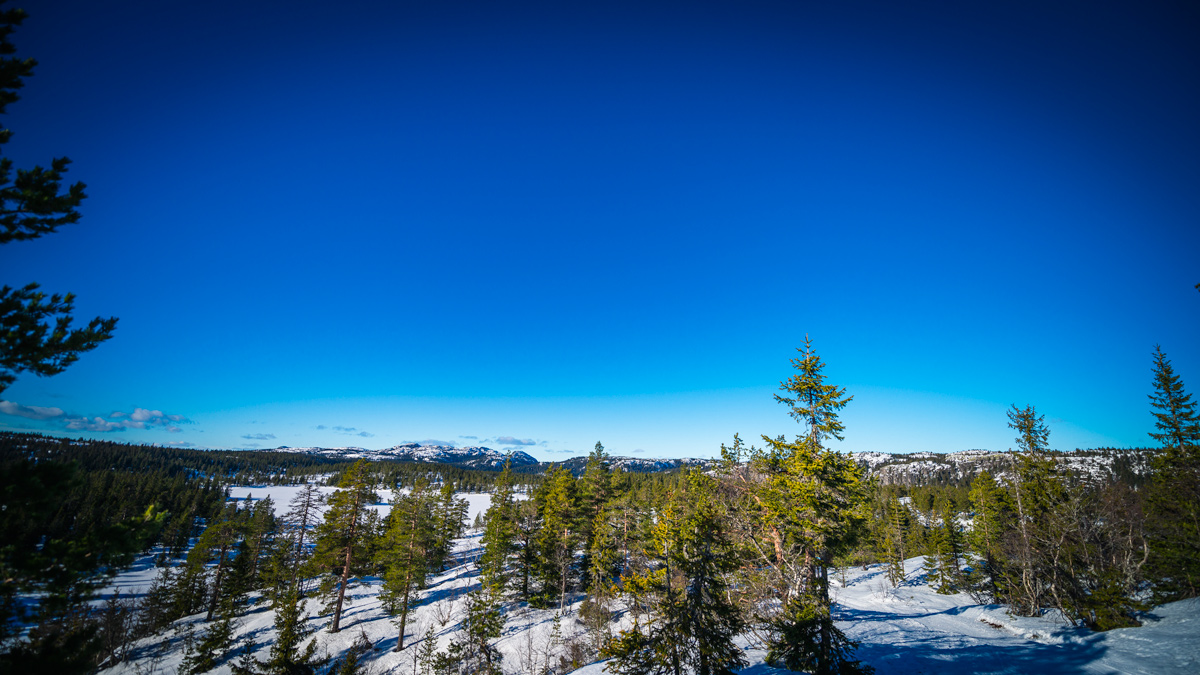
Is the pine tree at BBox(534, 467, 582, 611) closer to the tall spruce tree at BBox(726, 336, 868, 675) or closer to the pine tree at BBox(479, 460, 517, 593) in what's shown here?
the pine tree at BBox(479, 460, 517, 593)

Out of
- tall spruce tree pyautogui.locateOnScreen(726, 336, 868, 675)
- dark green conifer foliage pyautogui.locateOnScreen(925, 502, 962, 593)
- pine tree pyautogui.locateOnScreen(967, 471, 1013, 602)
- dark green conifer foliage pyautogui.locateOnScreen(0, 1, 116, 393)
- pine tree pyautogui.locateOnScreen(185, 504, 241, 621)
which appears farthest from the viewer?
dark green conifer foliage pyautogui.locateOnScreen(925, 502, 962, 593)

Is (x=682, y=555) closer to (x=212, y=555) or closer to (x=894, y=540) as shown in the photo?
(x=212, y=555)

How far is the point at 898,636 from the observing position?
2430cm

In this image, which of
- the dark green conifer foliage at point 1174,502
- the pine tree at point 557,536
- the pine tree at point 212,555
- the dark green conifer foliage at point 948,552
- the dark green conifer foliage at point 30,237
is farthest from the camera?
the dark green conifer foliage at point 948,552

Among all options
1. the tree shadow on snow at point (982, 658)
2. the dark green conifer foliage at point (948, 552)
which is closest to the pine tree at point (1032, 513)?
the tree shadow on snow at point (982, 658)

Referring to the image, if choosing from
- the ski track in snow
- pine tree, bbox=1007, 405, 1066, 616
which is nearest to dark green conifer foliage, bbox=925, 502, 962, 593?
the ski track in snow

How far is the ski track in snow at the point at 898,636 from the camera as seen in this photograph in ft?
55.1

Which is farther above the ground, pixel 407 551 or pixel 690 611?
pixel 690 611

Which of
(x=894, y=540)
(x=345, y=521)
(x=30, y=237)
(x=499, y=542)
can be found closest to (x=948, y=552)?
(x=894, y=540)

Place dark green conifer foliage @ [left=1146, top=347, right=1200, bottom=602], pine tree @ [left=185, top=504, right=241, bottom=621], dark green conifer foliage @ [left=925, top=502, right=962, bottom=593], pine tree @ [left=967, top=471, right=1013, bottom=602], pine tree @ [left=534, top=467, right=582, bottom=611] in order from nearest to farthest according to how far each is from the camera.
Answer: dark green conifer foliage @ [left=1146, top=347, right=1200, bottom=602] → pine tree @ [left=967, top=471, right=1013, bottom=602] → pine tree @ [left=534, top=467, right=582, bottom=611] → pine tree @ [left=185, top=504, right=241, bottom=621] → dark green conifer foliage @ [left=925, top=502, right=962, bottom=593]

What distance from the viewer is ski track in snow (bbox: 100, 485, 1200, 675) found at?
55.1ft

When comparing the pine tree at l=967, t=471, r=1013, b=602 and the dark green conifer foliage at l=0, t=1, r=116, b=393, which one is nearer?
the dark green conifer foliage at l=0, t=1, r=116, b=393

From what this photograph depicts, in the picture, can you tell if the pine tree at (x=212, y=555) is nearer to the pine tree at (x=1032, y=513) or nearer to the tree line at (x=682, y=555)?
the tree line at (x=682, y=555)

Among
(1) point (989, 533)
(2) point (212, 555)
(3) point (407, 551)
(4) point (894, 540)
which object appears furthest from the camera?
(4) point (894, 540)
